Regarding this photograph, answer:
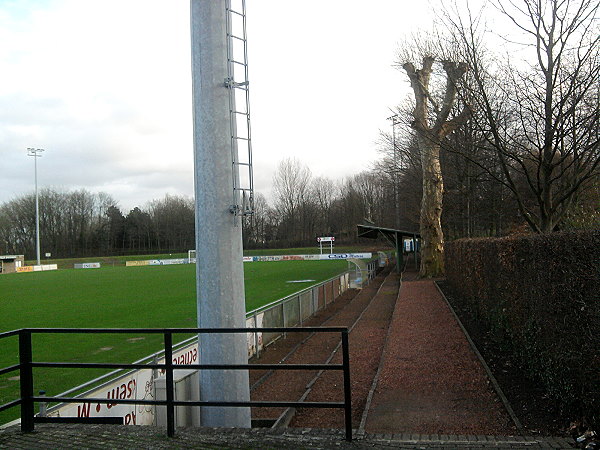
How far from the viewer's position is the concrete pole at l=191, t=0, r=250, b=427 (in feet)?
22.0

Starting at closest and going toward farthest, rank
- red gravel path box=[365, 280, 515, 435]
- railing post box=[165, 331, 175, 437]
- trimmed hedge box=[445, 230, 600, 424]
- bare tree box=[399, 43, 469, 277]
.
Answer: railing post box=[165, 331, 175, 437], trimmed hedge box=[445, 230, 600, 424], red gravel path box=[365, 280, 515, 435], bare tree box=[399, 43, 469, 277]

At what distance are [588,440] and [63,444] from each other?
178 inches

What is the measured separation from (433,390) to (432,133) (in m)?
11.2

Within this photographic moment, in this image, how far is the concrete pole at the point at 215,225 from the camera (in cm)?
672

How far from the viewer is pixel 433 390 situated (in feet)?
30.1

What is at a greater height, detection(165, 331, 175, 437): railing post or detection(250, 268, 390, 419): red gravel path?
detection(165, 331, 175, 437): railing post

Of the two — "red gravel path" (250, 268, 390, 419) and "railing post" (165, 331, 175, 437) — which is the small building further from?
"railing post" (165, 331, 175, 437)

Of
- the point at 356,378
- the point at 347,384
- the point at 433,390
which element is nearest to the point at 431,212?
the point at 356,378

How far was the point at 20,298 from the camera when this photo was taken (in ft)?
108

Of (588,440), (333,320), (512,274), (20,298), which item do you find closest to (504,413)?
(588,440)

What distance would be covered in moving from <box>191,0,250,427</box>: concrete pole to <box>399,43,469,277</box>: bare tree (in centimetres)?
1185

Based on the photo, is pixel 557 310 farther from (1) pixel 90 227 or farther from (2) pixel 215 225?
(1) pixel 90 227

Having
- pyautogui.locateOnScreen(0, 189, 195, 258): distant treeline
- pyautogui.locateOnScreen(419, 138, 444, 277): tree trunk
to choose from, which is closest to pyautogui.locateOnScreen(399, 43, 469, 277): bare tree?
pyautogui.locateOnScreen(419, 138, 444, 277): tree trunk

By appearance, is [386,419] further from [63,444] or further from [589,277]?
[63,444]
